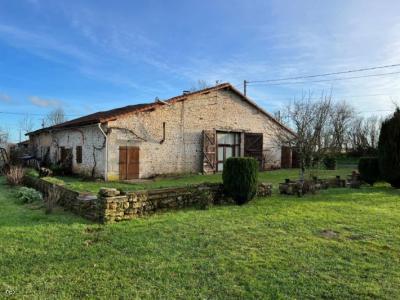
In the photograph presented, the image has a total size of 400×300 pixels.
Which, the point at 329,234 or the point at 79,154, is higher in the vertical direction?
the point at 79,154

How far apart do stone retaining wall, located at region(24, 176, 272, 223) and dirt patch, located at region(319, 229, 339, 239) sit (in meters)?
3.13

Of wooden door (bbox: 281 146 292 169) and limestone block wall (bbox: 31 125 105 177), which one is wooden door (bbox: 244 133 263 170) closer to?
wooden door (bbox: 281 146 292 169)

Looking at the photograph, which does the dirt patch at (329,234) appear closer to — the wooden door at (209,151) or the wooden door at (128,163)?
the wooden door at (128,163)

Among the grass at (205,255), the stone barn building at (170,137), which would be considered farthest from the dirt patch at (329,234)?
the stone barn building at (170,137)

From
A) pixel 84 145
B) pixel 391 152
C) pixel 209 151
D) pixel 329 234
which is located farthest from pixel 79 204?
pixel 391 152

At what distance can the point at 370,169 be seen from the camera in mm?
13594

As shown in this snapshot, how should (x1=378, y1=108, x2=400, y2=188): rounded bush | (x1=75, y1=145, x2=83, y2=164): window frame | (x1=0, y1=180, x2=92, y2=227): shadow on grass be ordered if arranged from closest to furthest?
1. (x1=0, y1=180, x2=92, y2=227): shadow on grass
2. (x1=378, y1=108, x2=400, y2=188): rounded bush
3. (x1=75, y1=145, x2=83, y2=164): window frame

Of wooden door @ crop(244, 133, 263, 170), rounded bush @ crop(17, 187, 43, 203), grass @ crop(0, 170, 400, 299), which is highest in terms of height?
wooden door @ crop(244, 133, 263, 170)

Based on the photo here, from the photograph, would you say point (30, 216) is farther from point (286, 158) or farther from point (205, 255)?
point (286, 158)

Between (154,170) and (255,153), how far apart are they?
7.41 meters

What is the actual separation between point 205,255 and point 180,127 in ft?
42.0

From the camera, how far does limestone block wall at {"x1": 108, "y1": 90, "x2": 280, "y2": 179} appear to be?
15.2 metres

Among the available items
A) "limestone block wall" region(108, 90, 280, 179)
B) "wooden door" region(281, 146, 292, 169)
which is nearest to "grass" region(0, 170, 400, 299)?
"limestone block wall" region(108, 90, 280, 179)

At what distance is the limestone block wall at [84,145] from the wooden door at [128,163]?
31.6 inches
